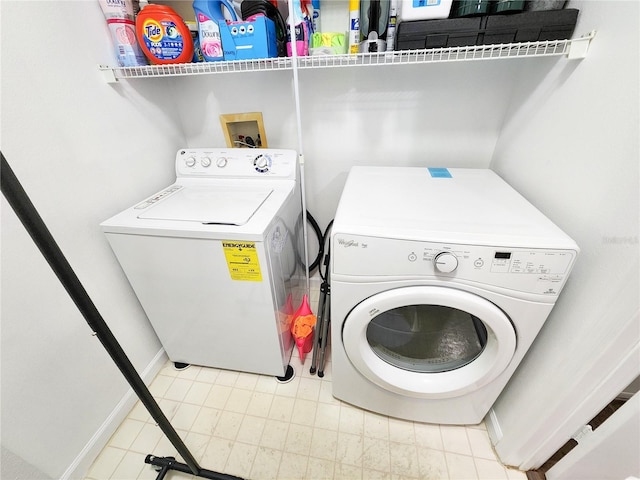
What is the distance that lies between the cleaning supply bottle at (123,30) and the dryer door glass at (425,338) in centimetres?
150

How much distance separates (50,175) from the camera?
94 cm

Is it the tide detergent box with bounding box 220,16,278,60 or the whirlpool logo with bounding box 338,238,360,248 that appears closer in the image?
the whirlpool logo with bounding box 338,238,360,248

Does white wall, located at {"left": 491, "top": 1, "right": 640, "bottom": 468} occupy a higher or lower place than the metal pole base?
higher

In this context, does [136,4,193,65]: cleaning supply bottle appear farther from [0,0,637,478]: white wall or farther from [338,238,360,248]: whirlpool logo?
[338,238,360,248]: whirlpool logo

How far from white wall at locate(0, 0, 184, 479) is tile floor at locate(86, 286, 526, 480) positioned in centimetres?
22

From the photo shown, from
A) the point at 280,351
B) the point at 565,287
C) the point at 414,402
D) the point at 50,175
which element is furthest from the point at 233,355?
the point at 565,287

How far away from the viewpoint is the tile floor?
1.13 m

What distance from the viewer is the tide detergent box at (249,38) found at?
1048 mm

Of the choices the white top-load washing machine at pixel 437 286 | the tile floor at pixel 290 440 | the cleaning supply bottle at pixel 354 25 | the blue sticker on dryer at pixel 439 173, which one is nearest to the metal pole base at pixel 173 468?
the tile floor at pixel 290 440

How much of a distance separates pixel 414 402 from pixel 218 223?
110cm

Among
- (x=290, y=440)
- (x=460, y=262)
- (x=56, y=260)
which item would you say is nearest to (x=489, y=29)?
(x=460, y=262)

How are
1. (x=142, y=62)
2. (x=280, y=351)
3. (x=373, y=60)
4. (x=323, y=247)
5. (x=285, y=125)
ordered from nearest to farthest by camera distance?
(x=373, y=60) → (x=142, y=62) → (x=280, y=351) → (x=285, y=125) → (x=323, y=247)

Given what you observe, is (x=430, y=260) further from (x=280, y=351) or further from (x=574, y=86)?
(x=280, y=351)

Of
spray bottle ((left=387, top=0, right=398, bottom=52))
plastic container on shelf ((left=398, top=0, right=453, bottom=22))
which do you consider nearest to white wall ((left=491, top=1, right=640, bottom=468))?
plastic container on shelf ((left=398, top=0, right=453, bottom=22))
